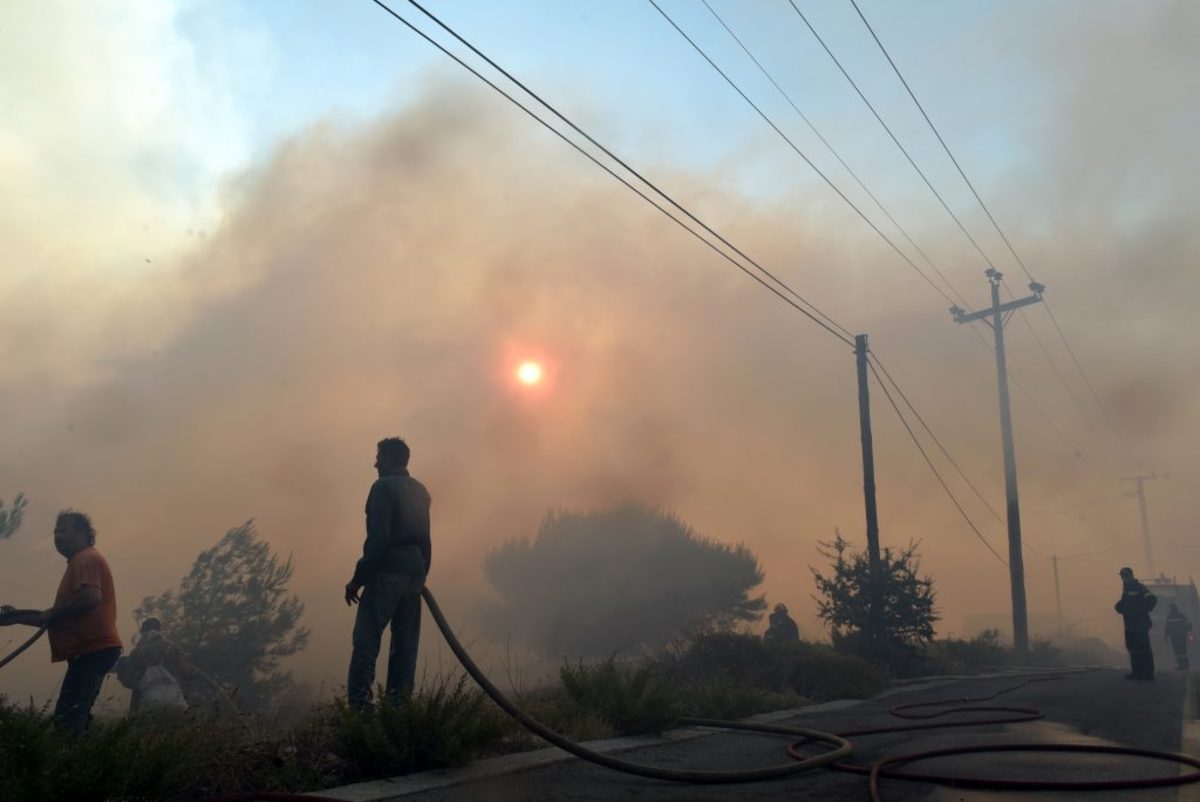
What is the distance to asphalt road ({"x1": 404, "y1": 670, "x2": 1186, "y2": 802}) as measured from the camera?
Answer: 4.46m

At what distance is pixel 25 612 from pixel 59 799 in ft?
9.42

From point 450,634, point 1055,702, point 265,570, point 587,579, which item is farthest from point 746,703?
point 587,579

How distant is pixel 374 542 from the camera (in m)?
6.13

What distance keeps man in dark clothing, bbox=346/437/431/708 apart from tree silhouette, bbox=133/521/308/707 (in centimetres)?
2061

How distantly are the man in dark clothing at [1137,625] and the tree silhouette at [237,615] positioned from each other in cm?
2078

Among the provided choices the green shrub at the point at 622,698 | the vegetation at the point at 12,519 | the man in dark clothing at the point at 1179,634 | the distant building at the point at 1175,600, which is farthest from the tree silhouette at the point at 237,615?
the distant building at the point at 1175,600

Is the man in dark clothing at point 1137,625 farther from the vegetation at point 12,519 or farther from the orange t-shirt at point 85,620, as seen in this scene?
the vegetation at point 12,519

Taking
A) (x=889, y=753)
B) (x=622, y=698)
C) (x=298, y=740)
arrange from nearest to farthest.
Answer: (x=298, y=740)
(x=889, y=753)
(x=622, y=698)

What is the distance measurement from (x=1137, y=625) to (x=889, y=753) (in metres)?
9.45

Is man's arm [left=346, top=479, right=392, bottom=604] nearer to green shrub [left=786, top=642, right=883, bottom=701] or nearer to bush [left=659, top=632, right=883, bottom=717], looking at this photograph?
bush [left=659, top=632, right=883, bottom=717]

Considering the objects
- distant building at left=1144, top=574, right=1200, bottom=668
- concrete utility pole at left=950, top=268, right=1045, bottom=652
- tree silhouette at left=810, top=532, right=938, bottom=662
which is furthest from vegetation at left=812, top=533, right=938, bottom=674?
distant building at left=1144, top=574, right=1200, bottom=668

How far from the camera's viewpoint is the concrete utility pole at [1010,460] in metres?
26.6

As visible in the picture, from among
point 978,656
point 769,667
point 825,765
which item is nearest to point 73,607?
point 825,765

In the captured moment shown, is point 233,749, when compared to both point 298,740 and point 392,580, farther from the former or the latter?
point 392,580
